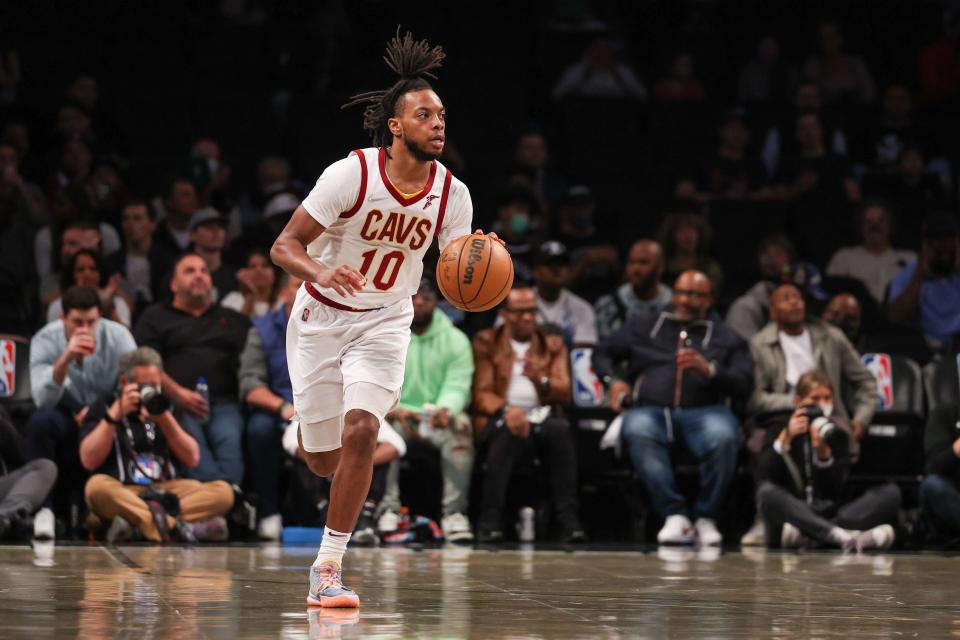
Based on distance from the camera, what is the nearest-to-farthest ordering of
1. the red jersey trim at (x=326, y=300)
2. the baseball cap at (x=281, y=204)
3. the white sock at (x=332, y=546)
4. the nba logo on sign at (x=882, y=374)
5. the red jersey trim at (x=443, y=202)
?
the white sock at (x=332, y=546), the red jersey trim at (x=326, y=300), the red jersey trim at (x=443, y=202), the nba logo on sign at (x=882, y=374), the baseball cap at (x=281, y=204)

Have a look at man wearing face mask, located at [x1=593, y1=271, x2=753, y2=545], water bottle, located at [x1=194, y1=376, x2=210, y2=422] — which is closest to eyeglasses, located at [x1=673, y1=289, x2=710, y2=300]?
man wearing face mask, located at [x1=593, y1=271, x2=753, y2=545]

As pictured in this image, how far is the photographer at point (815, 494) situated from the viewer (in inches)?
412

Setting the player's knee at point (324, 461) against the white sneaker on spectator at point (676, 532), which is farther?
the white sneaker on spectator at point (676, 532)

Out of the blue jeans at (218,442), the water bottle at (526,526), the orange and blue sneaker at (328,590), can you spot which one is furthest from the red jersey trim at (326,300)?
the water bottle at (526,526)

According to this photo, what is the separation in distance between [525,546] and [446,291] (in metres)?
3.85

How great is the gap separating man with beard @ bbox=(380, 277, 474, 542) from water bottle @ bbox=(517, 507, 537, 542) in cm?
44

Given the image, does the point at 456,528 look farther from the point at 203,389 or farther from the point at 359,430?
the point at 359,430

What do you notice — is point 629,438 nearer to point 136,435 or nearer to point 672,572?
point 672,572

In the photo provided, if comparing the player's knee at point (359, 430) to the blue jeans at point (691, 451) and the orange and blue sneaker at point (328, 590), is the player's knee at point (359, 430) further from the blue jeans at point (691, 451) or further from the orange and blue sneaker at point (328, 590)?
the blue jeans at point (691, 451)

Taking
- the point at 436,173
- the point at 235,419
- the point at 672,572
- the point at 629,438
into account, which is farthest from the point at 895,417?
the point at 436,173

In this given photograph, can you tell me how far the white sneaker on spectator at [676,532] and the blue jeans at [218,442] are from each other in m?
2.84

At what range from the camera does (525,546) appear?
10461 millimetres

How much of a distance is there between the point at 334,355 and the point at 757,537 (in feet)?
15.5

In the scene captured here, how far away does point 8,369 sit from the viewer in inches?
434
